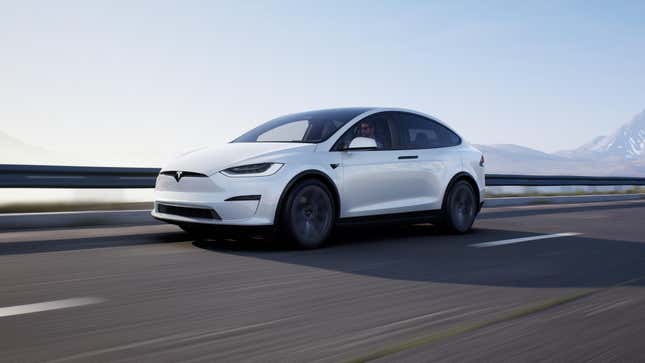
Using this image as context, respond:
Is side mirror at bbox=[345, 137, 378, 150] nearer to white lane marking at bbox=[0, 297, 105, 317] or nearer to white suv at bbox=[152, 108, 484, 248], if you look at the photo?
white suv at bbox=[152, 108, 484, 248]

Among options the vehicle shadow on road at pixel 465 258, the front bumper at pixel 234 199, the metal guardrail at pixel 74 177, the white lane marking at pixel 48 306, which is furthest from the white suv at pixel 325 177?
the metal guardrail at pixel 74 177

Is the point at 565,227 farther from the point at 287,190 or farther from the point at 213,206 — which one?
the point at 213,206

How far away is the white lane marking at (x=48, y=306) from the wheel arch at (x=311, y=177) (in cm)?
243

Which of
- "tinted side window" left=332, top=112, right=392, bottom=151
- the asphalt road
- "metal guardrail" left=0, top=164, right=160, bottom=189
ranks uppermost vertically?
"tinted side window" left=332, top=112, right=392, bottom=151

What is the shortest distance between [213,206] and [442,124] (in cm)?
362

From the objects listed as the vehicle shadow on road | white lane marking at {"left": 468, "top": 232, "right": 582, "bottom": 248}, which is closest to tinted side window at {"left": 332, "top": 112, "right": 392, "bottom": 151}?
the vehicle shadow on road

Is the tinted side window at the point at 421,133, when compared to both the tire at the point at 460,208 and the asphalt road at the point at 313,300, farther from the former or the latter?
the asphalt road at the point at 313,300

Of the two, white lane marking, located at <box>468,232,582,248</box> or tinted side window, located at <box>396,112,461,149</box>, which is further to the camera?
tinted side window, located at <box>396,112,461,149</box>

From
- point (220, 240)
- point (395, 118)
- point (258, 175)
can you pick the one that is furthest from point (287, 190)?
point (395, 118)

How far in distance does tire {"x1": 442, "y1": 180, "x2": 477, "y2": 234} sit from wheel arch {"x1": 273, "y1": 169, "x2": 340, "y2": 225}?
6.37 ft

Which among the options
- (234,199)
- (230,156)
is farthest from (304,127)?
(234,199)

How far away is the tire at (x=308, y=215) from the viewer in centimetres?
643

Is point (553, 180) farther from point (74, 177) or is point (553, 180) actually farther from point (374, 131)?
point (74, 177)

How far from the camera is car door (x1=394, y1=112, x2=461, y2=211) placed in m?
7.83
